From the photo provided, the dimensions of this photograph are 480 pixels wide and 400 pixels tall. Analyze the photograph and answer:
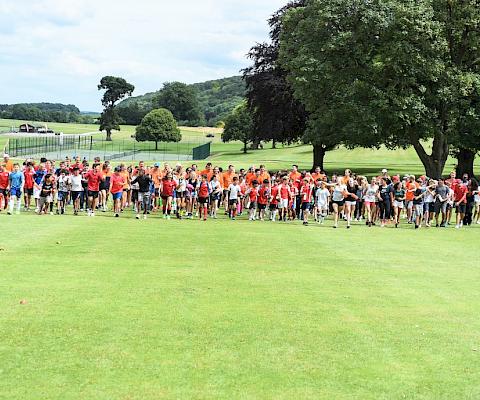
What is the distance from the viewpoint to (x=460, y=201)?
2592cm

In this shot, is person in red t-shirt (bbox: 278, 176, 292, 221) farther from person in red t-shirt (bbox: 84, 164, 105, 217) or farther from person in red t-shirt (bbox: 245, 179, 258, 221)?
person in red t-shirt (bbox: 84, 164, 105, 217)

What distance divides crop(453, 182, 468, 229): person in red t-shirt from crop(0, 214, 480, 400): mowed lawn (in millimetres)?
8275

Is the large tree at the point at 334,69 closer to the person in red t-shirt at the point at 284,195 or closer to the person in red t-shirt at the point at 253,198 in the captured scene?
the person in red t-shirt at the point at 284,195

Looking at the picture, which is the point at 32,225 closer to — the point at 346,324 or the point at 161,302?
the point at 161,302

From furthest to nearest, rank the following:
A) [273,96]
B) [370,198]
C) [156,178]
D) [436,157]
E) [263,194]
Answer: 1. [273,96]
2. [436,157]
3. [156,178]
4. [263,194]
5. [370,198]

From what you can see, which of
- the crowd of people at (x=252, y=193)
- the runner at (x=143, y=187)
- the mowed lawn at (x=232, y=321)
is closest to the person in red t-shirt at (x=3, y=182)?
the crowd of people at (x=252, y=193)

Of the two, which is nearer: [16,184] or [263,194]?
[16,184]

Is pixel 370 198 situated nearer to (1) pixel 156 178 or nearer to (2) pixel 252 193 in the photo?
(2) pixel 252 193

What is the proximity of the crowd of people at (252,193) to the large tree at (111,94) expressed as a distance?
10140cm

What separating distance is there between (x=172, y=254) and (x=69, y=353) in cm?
776

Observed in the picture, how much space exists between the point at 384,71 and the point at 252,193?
1718 centimetres

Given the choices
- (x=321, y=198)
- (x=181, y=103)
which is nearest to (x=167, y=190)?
(x=321, y=198)

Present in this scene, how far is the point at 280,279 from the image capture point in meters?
13.2

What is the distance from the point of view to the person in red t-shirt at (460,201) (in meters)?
25.8
